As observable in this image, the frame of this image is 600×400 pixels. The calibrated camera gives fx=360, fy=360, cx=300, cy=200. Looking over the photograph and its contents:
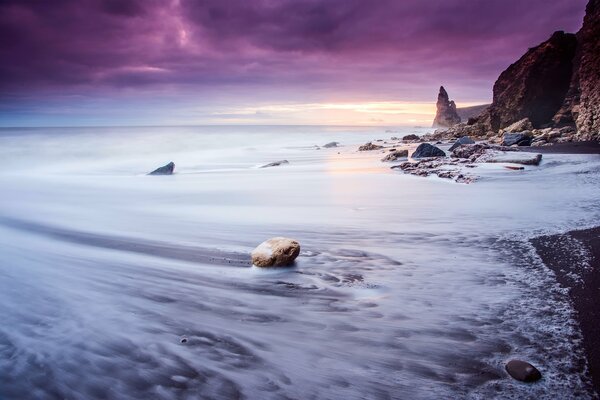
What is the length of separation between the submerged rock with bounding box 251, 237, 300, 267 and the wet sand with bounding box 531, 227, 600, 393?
7.78 feet

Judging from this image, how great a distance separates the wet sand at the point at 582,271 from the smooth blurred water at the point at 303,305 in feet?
0.27

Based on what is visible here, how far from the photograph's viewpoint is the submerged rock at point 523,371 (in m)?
1.83

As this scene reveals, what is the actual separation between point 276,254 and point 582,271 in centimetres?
272

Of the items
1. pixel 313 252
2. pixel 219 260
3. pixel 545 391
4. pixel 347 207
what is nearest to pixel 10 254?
pixel 219 260

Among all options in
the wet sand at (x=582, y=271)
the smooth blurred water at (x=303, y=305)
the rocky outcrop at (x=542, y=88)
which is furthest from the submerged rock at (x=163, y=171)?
the rocky outcrop at (x=542, y=88)

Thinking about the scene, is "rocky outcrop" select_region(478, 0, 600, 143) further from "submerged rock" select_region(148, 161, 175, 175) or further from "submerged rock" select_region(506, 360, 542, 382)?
"submerged rock" select_region(506, 360, 542, 382)

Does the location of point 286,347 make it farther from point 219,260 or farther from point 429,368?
point 219,260

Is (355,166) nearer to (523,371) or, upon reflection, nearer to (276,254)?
(276,254)

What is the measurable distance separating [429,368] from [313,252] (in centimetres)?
225

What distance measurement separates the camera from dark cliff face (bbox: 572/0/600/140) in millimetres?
14617

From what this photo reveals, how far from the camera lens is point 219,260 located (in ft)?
13.6

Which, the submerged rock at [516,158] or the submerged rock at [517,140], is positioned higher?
the submerged rock at [517,140]

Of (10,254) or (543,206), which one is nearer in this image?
(10,254)

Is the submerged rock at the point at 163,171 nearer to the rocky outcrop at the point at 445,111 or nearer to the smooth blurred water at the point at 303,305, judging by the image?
the smooth blurred water at the point at 303,305
